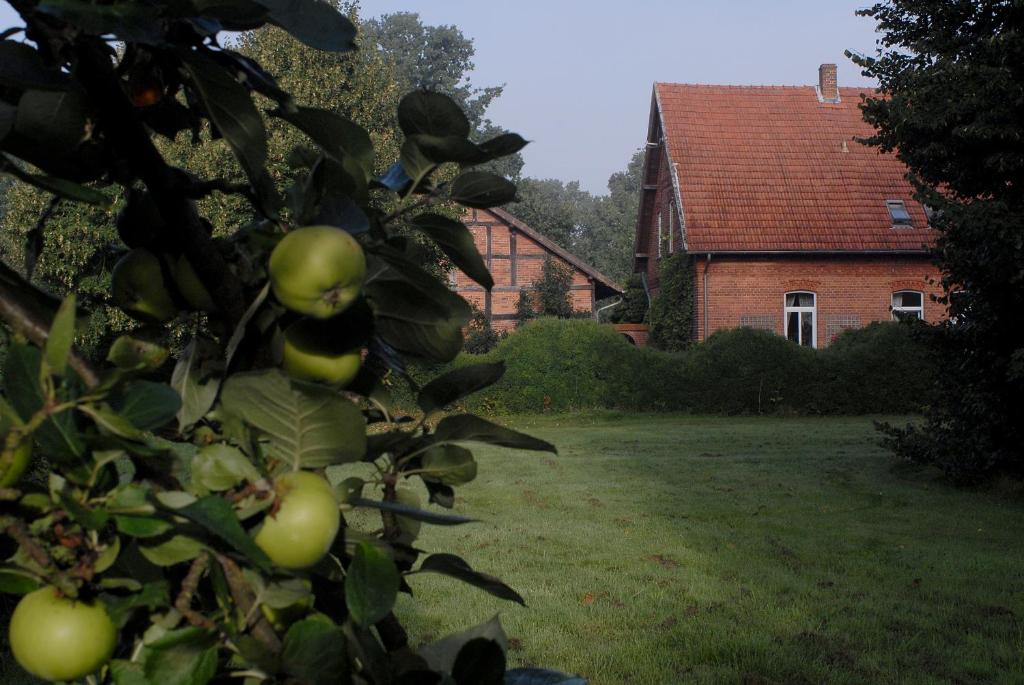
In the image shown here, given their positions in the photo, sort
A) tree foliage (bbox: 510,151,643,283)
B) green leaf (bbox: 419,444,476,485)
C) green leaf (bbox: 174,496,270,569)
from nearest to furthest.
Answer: green leaf (bbox: 174,496,270,569)
green leaf (bbox: 419,444,476,485)
tree foliage (bbox: 510,151,643,283)

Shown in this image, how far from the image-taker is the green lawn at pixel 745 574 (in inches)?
186

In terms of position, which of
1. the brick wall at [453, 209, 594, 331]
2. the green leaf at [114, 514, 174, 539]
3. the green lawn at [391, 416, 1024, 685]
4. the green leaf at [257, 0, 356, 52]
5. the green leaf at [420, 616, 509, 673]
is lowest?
the green lawn at [391, 416, 1024, 685]

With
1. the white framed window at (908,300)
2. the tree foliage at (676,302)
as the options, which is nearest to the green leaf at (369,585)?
the tree foliage at (676,302)

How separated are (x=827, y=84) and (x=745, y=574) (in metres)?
23.9

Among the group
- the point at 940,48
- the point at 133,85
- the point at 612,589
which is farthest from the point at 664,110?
the point at 133,85

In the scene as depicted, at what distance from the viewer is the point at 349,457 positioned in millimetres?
792

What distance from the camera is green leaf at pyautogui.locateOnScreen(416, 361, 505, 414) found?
1009 millimetres

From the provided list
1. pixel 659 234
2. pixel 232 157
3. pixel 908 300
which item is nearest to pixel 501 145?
pixel 232 157

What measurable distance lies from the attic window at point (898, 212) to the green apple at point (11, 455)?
84.1 feet

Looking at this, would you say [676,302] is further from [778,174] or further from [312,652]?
[312,652]

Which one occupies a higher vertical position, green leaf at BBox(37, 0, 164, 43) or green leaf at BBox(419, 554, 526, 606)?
green leaf at BBox(37, 0, 164, 43)

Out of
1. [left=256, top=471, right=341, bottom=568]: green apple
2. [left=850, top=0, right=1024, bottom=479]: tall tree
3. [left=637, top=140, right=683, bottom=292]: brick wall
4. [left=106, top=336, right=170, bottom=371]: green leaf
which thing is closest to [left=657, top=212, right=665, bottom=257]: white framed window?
[left=637, top=140, right=683, bottom=292]: brick wall

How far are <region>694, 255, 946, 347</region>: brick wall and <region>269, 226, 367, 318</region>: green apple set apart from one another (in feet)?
77.8

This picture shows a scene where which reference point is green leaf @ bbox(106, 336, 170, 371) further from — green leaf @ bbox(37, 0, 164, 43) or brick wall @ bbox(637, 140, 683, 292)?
brick wall @ bbox(637, 140, 683, 292)
